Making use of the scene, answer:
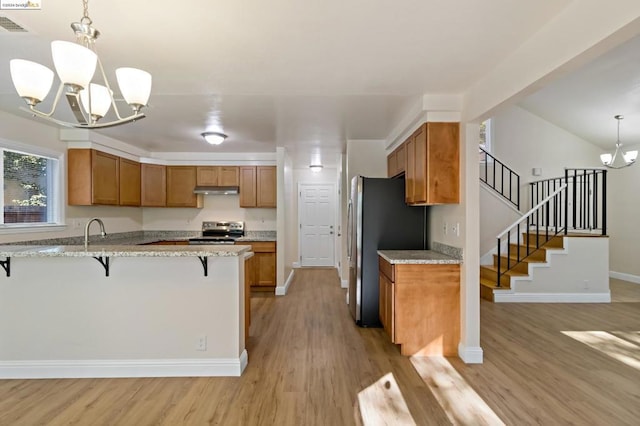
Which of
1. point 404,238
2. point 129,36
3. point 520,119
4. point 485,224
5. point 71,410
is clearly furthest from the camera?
point 520,119

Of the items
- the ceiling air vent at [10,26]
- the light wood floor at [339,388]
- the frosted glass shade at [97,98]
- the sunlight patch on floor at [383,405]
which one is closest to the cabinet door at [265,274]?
the light wood floor at [339,388]

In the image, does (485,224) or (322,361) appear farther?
(485,224)

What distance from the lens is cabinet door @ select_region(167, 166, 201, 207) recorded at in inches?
221

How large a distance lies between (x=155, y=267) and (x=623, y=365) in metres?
4.14

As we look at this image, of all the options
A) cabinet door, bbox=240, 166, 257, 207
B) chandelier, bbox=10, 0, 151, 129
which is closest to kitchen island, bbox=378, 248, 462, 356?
chandelier, bbox=10, 0, 151, 129

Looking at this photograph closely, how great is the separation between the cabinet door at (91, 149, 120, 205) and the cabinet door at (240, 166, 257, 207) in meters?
1.86

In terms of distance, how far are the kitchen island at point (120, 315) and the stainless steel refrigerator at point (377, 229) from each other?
1559mm

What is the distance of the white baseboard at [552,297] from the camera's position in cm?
484

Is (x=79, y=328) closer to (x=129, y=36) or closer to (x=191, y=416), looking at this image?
(x=191, y=416)

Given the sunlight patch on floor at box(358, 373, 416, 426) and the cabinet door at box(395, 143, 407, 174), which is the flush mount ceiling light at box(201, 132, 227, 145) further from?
the sunlight patch on floor at box(358, 373, 416, 426)

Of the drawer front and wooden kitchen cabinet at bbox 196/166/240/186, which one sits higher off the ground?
wooden kitchen cabinet at bbox 196/166/240/186

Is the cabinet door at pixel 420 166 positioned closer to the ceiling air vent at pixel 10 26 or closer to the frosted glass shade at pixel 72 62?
the frosted glass shade at pixel 72 62

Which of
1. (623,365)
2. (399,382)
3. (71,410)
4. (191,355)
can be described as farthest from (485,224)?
(71,410)

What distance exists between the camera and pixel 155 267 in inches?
105
